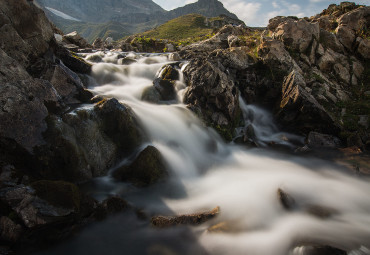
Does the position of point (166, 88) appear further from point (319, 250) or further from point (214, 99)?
point (319, 250)

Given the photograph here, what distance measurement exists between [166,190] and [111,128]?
4072 millimetres

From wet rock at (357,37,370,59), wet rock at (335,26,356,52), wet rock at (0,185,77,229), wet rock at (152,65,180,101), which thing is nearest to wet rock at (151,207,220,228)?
wet rock at (0,185,77,229)

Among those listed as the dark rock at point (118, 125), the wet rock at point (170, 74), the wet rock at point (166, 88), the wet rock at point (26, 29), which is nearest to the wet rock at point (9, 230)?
the dark rock at point (118, 125)

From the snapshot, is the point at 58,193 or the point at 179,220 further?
the point at 179,220

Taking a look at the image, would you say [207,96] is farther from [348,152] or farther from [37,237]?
[37,237]

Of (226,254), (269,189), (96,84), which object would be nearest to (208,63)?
(96,84)

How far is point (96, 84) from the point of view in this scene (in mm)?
17609

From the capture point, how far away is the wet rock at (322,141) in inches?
617

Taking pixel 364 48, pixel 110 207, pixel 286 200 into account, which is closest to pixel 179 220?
pixel 110 207

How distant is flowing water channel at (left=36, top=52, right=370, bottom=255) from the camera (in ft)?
22.9

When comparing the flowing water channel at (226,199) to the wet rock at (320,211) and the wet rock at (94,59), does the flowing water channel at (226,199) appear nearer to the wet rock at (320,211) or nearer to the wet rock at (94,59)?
the wet rock at (320,211)

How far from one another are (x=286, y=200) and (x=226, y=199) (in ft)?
7.86

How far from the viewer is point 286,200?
8.88 m

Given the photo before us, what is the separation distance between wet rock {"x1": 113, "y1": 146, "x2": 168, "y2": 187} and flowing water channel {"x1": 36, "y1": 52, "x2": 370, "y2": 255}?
37cm
